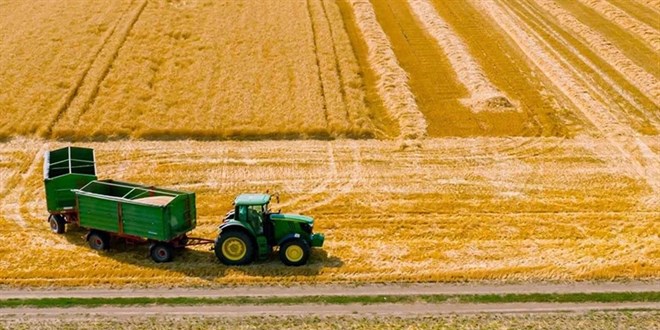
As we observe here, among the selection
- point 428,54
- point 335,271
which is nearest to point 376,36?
point 428,54

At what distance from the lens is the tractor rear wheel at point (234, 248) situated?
20328 mm

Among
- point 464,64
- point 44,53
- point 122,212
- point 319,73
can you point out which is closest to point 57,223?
point 122,212

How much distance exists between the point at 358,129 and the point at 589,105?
10.2m

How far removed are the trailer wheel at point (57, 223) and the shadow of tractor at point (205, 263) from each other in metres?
0.42

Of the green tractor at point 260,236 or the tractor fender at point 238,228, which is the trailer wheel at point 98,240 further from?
the tractor fender at point 238,228

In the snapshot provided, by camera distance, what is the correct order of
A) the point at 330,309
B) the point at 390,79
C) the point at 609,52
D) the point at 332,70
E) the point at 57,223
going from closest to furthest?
the point at 330,309 < the point at 57,223 < the point at 390,79 < the point at 332,70 < the point at 609,52

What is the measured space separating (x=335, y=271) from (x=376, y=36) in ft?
73.4

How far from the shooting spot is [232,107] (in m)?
31.6

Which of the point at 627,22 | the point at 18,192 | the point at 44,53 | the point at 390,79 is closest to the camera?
the point at 18,192

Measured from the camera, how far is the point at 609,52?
1524 inches

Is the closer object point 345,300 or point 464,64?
point 345,300

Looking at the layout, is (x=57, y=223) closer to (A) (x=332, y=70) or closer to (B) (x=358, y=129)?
(B) (x=358, y=129)

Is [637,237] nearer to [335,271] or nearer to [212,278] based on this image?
[335,271]

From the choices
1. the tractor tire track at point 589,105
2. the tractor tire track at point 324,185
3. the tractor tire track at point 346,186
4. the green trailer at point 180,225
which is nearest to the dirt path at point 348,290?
the green trailer at point 180,225
